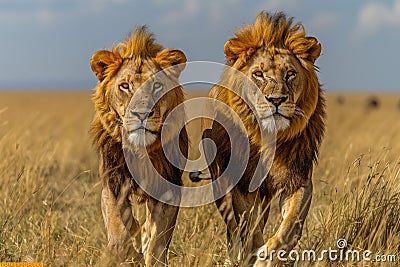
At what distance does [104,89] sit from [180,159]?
0.69 m

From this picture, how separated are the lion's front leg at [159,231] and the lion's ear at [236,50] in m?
1.11

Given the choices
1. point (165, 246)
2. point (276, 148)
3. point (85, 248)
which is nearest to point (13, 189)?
point (85, 248)

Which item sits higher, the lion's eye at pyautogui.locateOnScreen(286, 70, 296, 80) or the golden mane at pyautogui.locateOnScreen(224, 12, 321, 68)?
the golden mane at pyautogui.locateOnScreen(224, 12, 321, 68)

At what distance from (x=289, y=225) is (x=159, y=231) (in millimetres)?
859

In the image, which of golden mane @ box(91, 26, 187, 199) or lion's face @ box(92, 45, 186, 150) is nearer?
lion's face @ box(92, 45, 186, 150)

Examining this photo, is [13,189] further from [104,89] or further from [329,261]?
[329,261]

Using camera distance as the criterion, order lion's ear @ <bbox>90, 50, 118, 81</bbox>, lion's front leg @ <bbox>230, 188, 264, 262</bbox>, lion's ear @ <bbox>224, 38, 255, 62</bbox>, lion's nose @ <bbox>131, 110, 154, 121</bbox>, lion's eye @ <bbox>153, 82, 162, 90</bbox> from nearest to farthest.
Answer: lion's nose @ <bbox>131, 110, 154, 121</bbox>
lion's eye @ <bbox>153, 82, 162, 90</bbox>
lion's ear @ <bbox>90, 50, 118, 81</bbox>
lion's ear @ <bbox>224, 38, 255, 62</bbox>
lion's front leg @ <bbox>230, 188, 264, 262</bbox>

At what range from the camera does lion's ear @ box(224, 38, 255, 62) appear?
466 centimetres

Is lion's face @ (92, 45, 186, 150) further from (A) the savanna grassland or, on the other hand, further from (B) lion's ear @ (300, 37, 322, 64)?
(B) lion's ear @ (300, 37, 322, 64)

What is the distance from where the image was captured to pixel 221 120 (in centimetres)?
478

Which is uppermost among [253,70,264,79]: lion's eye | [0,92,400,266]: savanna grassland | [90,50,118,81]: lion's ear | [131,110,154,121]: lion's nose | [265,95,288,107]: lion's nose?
[90,50,118,81]: lion's ear

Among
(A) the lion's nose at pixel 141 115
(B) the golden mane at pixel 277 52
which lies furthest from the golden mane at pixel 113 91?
(B) the golden mane at pixel 277 52

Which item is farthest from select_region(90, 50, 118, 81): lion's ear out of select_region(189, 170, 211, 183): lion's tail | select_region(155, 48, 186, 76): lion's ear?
select_region(189, 170, 211, 183): lion's tail

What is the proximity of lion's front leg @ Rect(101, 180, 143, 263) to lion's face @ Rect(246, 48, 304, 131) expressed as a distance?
103cm
